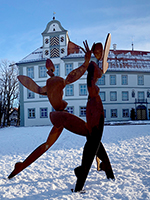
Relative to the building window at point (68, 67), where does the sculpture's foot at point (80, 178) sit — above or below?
below

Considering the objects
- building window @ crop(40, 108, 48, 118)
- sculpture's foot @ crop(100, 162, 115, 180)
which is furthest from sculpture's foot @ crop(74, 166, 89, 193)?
building window @ crop(40, 108, 48, 118)

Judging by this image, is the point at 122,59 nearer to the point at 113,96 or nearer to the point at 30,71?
the point at 113,96

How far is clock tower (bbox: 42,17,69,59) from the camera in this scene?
70.4 feet

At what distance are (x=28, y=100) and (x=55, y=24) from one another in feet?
29.1

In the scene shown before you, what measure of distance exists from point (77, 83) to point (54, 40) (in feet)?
17.7

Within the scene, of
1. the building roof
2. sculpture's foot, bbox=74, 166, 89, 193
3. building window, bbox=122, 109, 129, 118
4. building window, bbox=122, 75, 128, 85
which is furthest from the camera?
building window, bbox=122, 75, 128, 85

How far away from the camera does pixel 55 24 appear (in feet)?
71.5

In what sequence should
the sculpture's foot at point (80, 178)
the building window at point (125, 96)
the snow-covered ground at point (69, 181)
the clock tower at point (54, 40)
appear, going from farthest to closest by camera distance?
1. the building window at point (125, 96)
2. the clock tower at point (54, 40)
3. the sculpture's foot at point (80, 178)
4. the snow-covered ground at point (69, 181)

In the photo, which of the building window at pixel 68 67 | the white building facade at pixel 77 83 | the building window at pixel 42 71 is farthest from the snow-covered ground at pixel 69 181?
the building window at pixel 42 71

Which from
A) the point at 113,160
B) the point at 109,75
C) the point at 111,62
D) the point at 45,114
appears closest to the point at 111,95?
the point at 109,75

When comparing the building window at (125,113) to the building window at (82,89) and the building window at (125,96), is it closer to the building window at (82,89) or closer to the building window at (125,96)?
the building window at (125,96)

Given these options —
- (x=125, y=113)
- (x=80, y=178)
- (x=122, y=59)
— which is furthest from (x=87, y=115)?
(x=122, y=59)

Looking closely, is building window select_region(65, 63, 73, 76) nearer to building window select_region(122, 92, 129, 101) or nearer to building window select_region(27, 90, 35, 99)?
building window select_region(27, 90, 35, 99)

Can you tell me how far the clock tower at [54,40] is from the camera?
21.5 m
